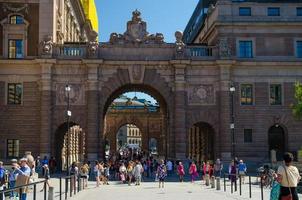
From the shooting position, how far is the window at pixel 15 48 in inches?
1955

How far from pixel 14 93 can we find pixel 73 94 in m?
5.47

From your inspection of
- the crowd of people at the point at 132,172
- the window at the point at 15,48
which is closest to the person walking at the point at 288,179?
the crowd of people at the point at 132,172

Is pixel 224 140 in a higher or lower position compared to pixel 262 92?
lower

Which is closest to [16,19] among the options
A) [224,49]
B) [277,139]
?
[224,49]

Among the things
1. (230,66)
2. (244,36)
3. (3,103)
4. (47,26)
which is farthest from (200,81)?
(3,103)

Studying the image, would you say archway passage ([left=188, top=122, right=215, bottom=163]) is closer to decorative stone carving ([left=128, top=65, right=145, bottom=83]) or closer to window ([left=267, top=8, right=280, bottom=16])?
decorative stone carving ([left=128, top=65, right=145, bottom=83])

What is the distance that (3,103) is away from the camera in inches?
1949

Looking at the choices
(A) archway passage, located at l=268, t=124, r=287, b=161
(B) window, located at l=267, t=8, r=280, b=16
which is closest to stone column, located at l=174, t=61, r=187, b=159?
(A) archway passage, located at l=268, t=124, r=287, b=161

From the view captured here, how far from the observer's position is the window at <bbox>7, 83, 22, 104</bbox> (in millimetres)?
49781

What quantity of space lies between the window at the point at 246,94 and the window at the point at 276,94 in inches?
78.0

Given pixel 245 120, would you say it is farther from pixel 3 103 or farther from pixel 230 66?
pixel 3 103

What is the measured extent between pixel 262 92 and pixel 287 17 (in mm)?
8017

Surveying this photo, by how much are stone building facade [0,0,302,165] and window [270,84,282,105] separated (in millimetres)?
97

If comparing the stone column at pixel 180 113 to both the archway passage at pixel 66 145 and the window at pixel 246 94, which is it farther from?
the archway passage at pixel 66 145
